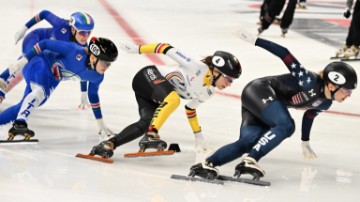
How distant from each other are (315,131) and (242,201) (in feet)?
8.23

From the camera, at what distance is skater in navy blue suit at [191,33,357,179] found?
5.75 meters

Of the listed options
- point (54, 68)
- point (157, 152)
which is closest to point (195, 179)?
point (157, 152)

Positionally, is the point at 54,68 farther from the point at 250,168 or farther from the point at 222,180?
the point at 250,168

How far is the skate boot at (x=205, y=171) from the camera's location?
5766 mm

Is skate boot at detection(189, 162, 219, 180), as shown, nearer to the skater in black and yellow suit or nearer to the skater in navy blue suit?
the skater in navy blue suit

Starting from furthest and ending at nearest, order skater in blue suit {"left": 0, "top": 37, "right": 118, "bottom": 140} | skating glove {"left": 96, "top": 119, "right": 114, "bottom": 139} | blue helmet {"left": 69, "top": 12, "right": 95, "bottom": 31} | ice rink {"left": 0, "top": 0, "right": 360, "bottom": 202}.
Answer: blue helmet {"left": 69, "top": 12, "right": 95, "bottom": 31} → skating glove {"left": 96, "top": 119, "right": 114, "bottom": 139} → skater in blue suit {"left": 0, "top": 37, "right": 118, "bottom": 140} → ice rink {"left": 0, "top": 0, "right": 360, "bottom": 202}

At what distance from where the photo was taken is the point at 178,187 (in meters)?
5.65

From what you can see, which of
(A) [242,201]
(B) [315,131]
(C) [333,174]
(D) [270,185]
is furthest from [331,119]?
(A) [242,201]

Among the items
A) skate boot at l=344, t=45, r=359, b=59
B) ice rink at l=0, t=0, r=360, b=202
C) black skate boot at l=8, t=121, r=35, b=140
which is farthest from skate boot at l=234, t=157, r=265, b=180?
skate boot at l=344, t=45, r=359, b=59

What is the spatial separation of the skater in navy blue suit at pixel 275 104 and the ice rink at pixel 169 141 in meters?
0.19

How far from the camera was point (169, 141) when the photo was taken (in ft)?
23.6

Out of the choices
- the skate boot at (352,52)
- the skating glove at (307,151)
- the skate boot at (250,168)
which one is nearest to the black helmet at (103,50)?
the skate boot at (250,168)

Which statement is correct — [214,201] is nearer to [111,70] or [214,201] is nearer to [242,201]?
[242,201]

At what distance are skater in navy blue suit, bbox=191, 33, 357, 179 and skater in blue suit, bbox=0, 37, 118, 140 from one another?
3.97 feet
